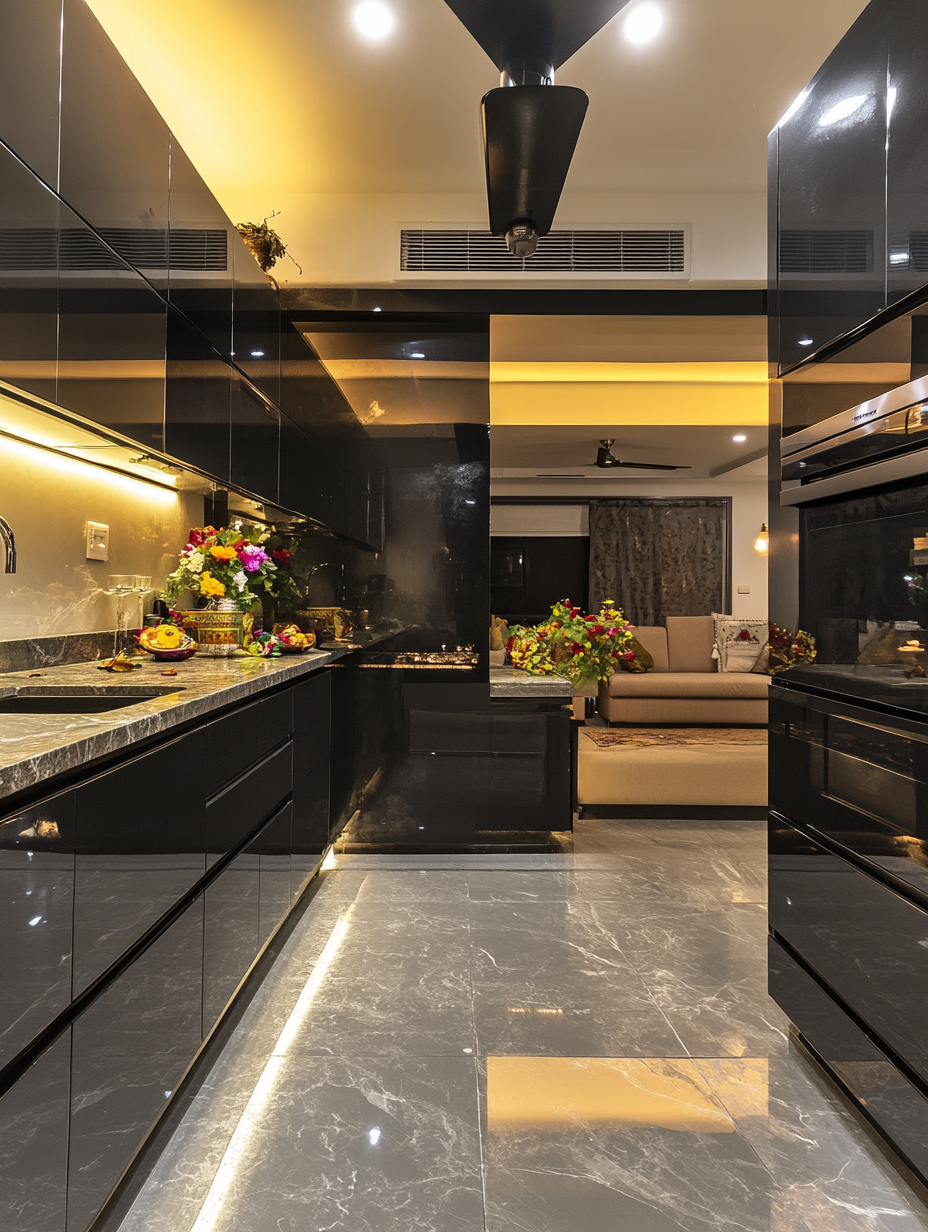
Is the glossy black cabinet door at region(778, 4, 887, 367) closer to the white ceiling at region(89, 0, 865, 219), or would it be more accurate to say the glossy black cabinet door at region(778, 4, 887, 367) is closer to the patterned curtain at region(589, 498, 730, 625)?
the white ceiling at region(89, 0, 865, 219)

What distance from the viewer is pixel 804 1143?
1646 millimetres

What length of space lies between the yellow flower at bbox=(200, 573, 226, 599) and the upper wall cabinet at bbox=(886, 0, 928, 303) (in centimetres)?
222

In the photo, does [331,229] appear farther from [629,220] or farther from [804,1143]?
[804,1143]

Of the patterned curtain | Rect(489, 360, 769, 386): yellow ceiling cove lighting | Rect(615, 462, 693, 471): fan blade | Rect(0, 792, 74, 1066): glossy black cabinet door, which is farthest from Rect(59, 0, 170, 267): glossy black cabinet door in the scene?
the patterned curtain

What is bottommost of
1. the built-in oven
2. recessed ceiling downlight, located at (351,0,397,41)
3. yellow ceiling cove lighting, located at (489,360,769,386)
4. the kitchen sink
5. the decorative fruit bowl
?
the kitchen sink

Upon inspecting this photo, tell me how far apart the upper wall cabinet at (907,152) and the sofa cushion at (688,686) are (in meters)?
4.99

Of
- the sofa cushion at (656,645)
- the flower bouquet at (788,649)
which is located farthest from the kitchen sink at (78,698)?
the sofa cushion at (656,645)

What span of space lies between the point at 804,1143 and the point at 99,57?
277 centimetres

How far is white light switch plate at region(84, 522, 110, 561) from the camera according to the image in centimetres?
254

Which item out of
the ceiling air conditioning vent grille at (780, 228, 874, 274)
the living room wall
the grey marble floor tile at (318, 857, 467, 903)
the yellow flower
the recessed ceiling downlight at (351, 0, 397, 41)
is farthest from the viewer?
the living room wall

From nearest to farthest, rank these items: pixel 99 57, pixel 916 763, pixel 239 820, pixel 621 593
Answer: pixel 916 763 → pixel 99 57 → pixel 239 820 → pixel 621 593

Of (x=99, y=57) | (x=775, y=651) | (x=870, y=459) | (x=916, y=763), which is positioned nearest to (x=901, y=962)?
(x=916, y=763)

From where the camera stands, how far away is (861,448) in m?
1.65

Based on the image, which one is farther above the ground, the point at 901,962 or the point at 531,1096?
the point at 901,962
